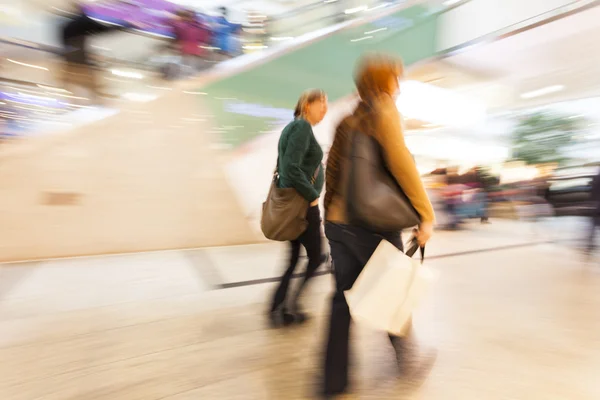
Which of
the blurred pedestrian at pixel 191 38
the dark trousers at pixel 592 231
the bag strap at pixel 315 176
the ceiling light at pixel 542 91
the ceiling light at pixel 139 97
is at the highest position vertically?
the blurred pedestrian at pixel 191 38

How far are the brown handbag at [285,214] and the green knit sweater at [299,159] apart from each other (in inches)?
1.5

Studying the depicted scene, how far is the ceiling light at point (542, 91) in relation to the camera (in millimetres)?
8469

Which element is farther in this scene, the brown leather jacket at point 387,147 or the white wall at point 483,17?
the white wall at point 483,17

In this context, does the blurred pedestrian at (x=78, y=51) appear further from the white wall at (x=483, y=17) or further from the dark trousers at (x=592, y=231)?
the dark trousers at (x=592, y=231)

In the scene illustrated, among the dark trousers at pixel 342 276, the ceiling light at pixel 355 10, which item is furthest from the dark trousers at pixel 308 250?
the ceiling light at pixel 355 10

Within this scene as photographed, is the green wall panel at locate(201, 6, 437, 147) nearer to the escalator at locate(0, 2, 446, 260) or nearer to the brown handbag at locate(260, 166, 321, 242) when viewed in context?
the escalator at locate(0, 2, 446, 260)

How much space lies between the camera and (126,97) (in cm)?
369

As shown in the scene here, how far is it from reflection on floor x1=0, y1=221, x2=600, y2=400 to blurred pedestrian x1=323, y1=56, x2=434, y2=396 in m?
0.28

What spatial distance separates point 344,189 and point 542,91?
10.2 meters

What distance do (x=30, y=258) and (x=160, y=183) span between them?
51.3 inches

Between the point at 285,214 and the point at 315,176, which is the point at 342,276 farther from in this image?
the point at 315,176

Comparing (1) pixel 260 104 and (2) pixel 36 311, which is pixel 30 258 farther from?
(1) pixel 260 104

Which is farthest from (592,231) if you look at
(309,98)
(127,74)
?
(127,74)

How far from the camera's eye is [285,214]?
5.31 ft
